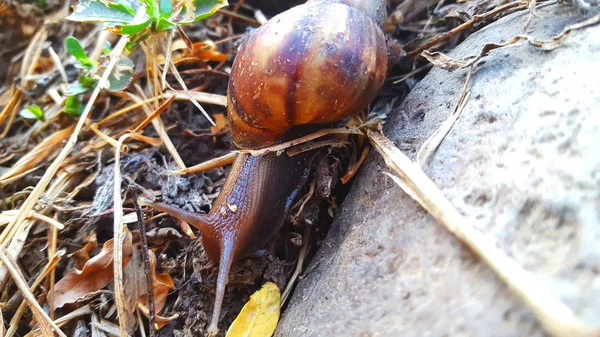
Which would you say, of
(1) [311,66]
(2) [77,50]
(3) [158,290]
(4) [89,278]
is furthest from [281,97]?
(2) [77,50]

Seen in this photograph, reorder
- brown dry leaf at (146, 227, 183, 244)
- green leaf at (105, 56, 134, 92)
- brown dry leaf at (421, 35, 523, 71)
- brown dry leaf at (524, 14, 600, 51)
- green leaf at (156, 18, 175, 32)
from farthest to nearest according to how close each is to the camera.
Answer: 1. green leaf at (105, 56, 134, 92)
2. green leaf at (156, 18, 175, 32)
3. brown dry leaf at (146, 227, 183, 244)
4. brown dry leaf at (421, 35, 523, 71)
5. brown dry leaf at (524, 14, 600, 51)

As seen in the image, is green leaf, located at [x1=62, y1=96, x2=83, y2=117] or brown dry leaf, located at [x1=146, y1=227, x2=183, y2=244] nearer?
brown dry leaf, located at [x1=146, y1=227, x2=183, y2=244]

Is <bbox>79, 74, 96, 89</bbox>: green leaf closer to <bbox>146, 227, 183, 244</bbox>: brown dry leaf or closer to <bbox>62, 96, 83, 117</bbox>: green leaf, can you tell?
<bbox>62, 96, 83, 117</bbox>: green leaf

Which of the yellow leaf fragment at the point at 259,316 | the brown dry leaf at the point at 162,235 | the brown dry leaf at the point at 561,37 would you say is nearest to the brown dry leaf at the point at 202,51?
the brown dry leaf at the point at 162,235

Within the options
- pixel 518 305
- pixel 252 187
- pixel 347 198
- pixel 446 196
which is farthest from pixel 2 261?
pixel 518 305

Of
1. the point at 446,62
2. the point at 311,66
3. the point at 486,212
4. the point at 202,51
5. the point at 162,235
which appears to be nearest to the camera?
the point at 486,212

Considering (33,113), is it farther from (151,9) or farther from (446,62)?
(446,62)

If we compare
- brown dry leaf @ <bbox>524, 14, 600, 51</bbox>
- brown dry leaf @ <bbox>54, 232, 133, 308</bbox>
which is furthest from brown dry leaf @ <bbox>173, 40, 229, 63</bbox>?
brown dry leaf @ <bbox>524, 14, 600, 51</bbox>
